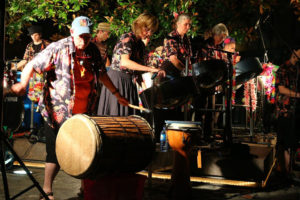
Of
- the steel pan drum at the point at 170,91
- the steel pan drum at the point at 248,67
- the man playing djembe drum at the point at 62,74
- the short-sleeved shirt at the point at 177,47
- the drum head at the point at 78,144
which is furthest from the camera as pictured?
the steel pan drum at the point at 248,67

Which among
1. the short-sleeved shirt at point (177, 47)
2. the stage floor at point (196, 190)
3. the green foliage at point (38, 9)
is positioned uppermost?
the green foliage at point (38, 9)

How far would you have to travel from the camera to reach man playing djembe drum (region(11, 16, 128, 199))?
302 cm

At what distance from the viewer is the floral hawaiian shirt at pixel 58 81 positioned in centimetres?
303

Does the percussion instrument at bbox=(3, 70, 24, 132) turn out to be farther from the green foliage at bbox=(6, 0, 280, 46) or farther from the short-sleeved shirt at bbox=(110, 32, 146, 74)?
the green foliage at bbox=(6, 0, 280, 46)

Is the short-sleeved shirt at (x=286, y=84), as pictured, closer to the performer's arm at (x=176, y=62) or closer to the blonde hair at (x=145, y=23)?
the performer's arm at (x=176, y=62)

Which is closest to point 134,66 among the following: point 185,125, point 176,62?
point 185,125

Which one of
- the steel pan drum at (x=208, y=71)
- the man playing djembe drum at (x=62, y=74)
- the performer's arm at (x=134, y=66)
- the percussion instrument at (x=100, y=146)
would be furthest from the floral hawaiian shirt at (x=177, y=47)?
the percussion instrument at (x=100, y=146)

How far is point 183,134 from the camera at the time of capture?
352 cm

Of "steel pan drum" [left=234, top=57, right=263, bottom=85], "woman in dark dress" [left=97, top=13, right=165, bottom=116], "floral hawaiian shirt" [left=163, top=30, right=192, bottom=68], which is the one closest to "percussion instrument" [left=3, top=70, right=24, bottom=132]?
"woman in dark dress" [left=97, top=13, right=165, bottom=116]

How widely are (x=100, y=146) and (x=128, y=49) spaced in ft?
4.44

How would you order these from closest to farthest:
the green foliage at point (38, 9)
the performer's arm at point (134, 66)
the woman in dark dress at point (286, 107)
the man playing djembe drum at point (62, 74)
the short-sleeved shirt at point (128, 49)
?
the man playing djembe drum at point (62, 74) < the performer's arm at point (134, 66) < the short-sleeved shirt at point (128, 49) < the woman in dark dress at point (286, 107) < the green foliage at point (38, 9)

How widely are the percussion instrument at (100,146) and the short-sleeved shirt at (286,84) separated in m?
2.49

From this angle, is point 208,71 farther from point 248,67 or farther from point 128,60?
point 248,67

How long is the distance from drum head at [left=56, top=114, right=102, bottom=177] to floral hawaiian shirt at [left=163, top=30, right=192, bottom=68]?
1955mm
